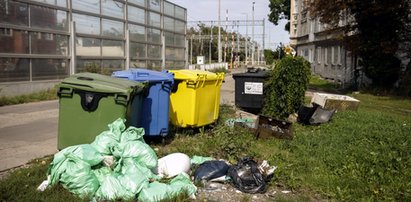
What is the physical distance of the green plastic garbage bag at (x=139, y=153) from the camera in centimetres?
441

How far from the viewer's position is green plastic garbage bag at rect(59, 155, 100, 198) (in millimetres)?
4074

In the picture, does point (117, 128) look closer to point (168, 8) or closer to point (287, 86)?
point (287, 86)

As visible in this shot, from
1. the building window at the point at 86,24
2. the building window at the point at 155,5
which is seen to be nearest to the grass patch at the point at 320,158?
the building window at the point at 86,24

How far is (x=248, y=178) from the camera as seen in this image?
180 inches

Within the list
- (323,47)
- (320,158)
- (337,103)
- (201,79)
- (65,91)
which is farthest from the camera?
(323,47)

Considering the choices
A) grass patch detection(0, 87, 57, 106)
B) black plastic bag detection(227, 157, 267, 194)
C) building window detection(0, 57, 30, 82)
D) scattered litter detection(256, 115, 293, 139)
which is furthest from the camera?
building window detection(0, 57, 30, 82)

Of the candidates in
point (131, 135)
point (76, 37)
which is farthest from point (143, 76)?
point (76, 37)

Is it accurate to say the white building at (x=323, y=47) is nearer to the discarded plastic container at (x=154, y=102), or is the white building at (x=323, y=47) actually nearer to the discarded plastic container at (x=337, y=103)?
the discarded plastic container at (x=337, y=103)

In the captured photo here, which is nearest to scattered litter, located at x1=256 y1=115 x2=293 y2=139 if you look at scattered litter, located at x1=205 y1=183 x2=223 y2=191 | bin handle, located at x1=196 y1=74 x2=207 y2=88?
bin handle, located at x1=196 y1=74 x2=207 y2=88

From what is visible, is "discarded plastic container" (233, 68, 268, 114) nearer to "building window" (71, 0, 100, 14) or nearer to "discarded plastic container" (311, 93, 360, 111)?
"discarded plastic container" (311, 93, 360, 111)

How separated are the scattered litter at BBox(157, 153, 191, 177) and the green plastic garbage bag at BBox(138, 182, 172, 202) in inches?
21.4

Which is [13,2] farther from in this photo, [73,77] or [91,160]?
[91,160]

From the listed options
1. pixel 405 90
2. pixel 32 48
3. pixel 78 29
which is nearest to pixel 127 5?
pixel 78 29

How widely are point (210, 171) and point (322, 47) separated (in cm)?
2878
